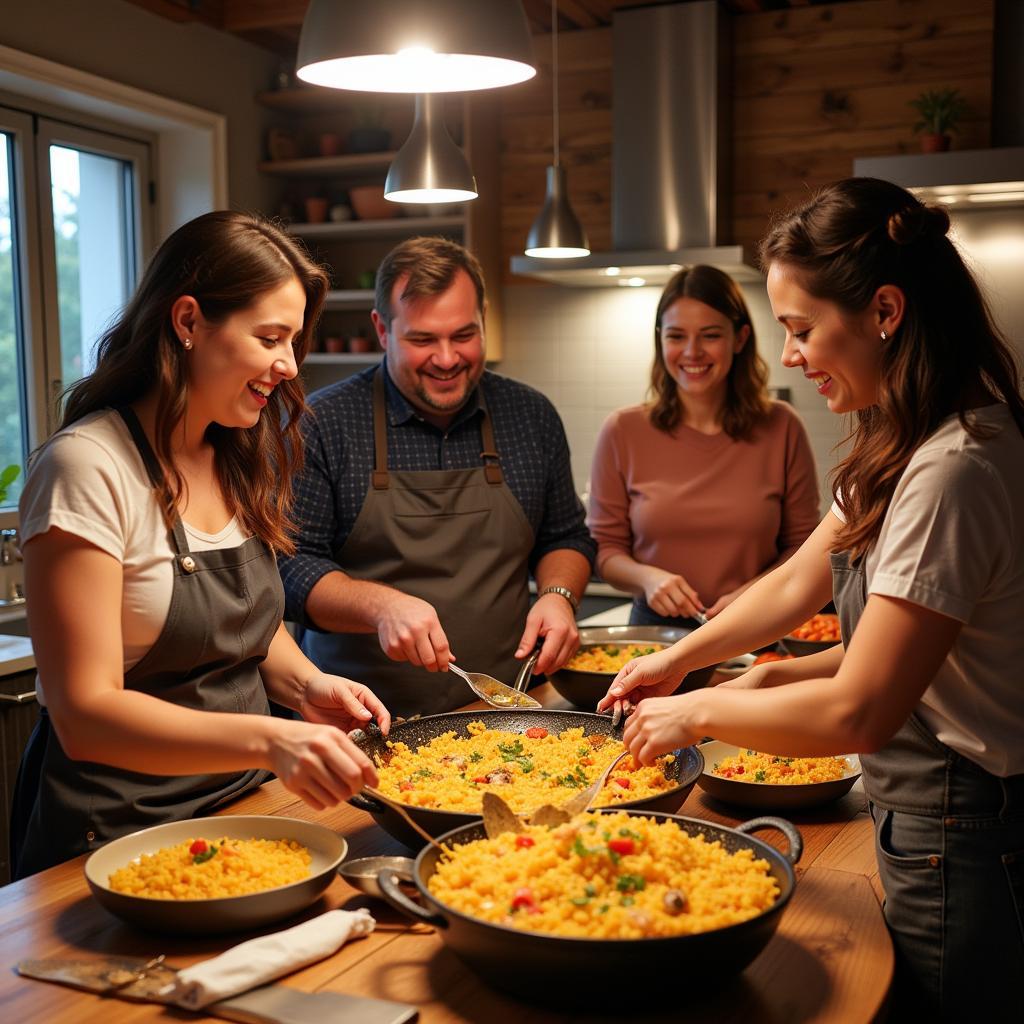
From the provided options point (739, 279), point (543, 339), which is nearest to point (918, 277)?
point (739, 279)

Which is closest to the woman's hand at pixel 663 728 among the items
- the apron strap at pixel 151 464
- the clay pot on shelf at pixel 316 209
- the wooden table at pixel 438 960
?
the wooden table at pixel 438 960

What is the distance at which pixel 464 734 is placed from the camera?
1.98 meters

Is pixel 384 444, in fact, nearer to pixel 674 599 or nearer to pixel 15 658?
pixel 674 599

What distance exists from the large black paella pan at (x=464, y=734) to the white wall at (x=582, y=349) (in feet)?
11.4

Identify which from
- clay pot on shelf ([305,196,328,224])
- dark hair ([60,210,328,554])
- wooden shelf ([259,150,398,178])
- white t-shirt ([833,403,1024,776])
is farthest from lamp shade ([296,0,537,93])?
clay pot on shelf ([305,196,328,224])

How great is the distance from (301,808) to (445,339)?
4.10 ft

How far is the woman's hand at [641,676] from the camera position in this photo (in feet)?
6.34

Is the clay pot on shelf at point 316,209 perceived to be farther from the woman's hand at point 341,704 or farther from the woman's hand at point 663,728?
the woman's hand at point 663,728

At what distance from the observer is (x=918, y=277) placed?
5.06ft

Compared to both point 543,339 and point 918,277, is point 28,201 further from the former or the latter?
point 918,277

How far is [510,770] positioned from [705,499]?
165cm

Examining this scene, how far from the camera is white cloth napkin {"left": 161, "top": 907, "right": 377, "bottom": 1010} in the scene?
1209 mm

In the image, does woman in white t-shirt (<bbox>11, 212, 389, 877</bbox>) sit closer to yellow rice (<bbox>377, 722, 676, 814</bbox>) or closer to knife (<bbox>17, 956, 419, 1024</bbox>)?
yellow rice (<bbox>377, 722, 676, 814</bbox>)

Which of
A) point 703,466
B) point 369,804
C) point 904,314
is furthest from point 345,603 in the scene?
point 904,314
